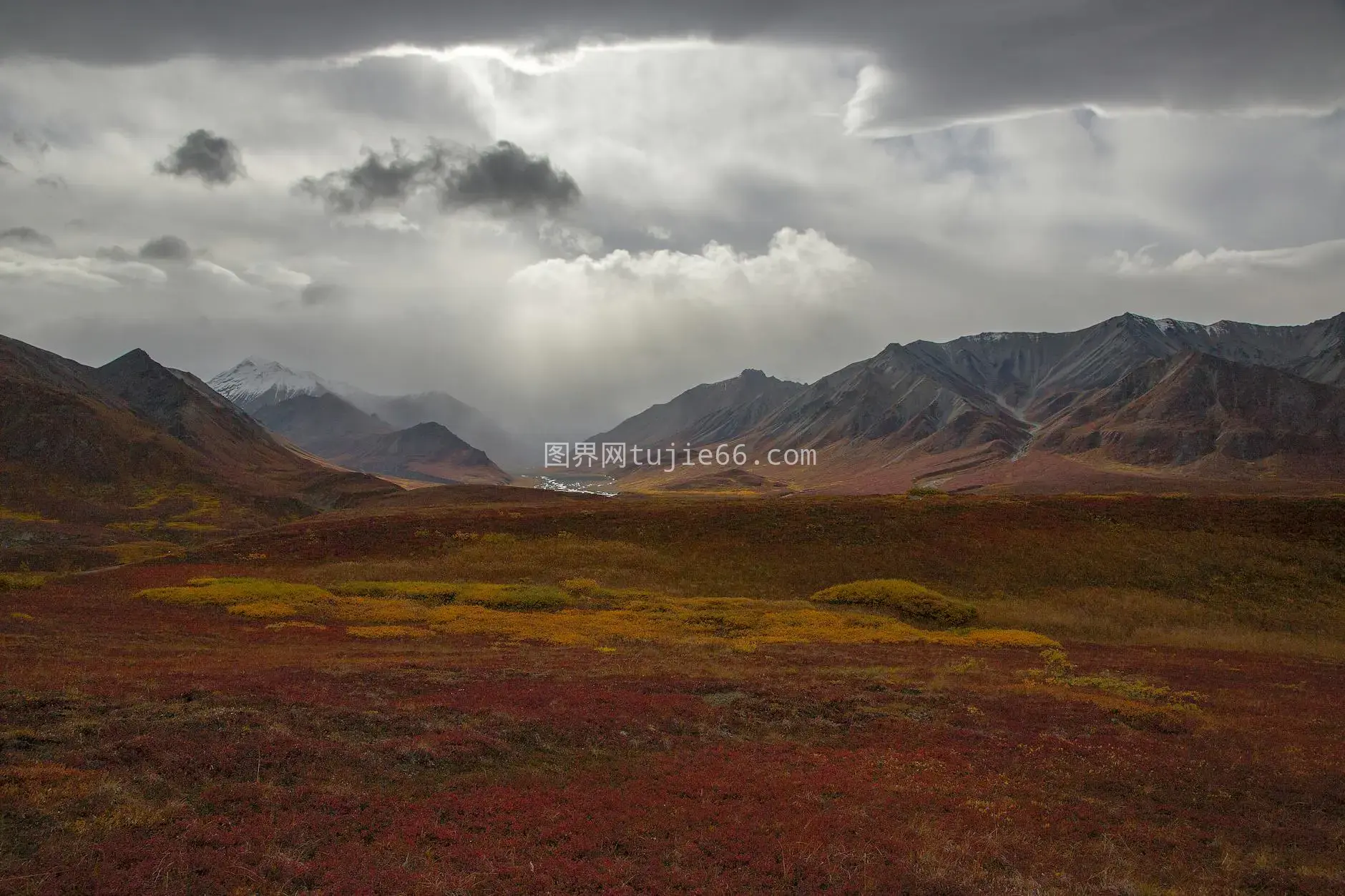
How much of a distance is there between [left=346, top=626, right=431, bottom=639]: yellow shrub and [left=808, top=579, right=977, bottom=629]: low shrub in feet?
96.4

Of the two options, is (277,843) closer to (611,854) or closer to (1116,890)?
(611,854)

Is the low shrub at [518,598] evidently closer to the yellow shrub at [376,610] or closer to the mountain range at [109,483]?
the yellow shrub at [376,610]

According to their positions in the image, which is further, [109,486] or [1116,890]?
[109,486]

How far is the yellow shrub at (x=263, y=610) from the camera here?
40562 mm

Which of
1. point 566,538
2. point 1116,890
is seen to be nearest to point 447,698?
point 1116,890

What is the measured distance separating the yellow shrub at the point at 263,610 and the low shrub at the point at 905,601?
35.9 meters

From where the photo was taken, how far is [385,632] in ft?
122

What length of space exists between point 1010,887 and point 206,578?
54726mm

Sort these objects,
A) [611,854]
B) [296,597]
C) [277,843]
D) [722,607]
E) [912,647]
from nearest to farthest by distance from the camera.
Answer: [277,843] < [611,854] < [912,647] < [296,597] < [722,607]

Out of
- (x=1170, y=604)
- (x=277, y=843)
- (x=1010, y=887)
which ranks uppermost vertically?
(x=277, y=843)

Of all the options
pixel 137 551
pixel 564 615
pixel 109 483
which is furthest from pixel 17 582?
pixel 109 483

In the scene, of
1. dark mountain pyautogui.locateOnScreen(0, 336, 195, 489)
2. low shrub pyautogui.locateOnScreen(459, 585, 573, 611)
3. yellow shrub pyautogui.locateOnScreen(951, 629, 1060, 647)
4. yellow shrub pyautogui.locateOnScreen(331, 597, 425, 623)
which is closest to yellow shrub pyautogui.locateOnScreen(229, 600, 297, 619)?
yellow shrub pyautogui.locateOnScreen(331, 597, 425, 623)

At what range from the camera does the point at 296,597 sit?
46.4 meters

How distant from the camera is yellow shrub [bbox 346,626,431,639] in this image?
119ft
